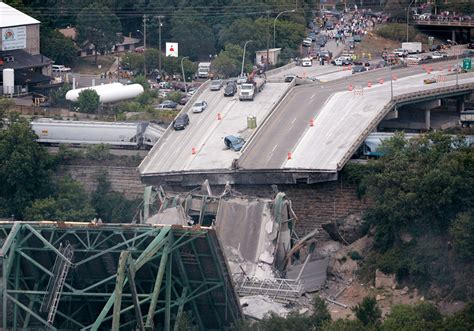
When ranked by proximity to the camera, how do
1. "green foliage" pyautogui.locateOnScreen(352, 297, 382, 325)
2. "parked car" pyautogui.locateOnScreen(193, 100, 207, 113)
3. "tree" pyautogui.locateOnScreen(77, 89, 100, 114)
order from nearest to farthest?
"green foliage" pyautogui.locateOnScreen(352, 297, 382, 325) → "parked car" pyautogui.locateOnScreen(193, 100, 207, 113) → "tree" pyautogui.locateOnScreen(77, 89, 100, 114)

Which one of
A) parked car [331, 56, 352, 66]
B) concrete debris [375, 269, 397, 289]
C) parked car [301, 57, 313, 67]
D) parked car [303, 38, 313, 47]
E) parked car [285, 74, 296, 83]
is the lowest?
parked car [303, 38, 313, 47]

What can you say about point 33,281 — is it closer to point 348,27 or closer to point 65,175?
point 65,175

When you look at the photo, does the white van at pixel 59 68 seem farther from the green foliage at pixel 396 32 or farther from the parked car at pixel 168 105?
the green foliage at pixel 396 32

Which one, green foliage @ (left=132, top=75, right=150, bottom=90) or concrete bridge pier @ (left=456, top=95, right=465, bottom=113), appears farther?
green foliage @ (left=132, top=75, right=150, bottom=90)

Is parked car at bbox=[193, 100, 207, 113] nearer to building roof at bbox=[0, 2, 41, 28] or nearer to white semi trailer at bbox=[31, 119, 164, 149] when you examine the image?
white semi trailer at bbox=[31, 119, 164, 149]

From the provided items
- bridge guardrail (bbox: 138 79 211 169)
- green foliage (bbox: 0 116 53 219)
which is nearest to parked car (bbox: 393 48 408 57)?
bridge guardrail (bbox: 138 79 211 169)

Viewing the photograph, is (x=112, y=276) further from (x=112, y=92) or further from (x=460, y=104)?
(x=112, y=92)

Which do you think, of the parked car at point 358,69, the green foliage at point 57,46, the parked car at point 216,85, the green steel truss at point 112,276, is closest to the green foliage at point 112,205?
the parked car at point 216,85
